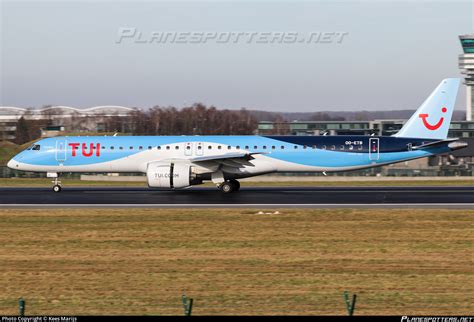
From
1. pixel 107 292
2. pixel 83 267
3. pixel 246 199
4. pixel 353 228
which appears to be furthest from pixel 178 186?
pixel 107 292

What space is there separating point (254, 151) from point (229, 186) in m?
2.97

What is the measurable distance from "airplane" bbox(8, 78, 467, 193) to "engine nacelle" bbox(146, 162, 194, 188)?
1.53 metres

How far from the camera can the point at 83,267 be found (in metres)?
21.3

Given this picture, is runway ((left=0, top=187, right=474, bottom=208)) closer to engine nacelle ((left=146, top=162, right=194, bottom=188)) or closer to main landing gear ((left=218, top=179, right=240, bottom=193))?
main landing gear ((left=218, top=179, right=240, bottom=193))

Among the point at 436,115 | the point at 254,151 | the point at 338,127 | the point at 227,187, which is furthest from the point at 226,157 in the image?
the point at 338,127

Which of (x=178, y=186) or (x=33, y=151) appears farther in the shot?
(x=33, y=151)

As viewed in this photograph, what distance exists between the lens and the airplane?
141ft

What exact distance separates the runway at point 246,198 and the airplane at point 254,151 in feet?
5.08

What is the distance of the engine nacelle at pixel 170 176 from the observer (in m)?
39.7

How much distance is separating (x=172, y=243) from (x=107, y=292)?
623 centimetres

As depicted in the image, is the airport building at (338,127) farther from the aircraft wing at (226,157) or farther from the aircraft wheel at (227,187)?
the aircraft wing at (226,157)

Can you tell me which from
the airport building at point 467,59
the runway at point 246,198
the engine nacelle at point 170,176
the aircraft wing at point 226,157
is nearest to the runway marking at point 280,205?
the runway at point 246,198

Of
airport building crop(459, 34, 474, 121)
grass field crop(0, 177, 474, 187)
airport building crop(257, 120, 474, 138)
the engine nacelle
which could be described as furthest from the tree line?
the engine nacelle

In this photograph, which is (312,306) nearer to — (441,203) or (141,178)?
(441,203)
